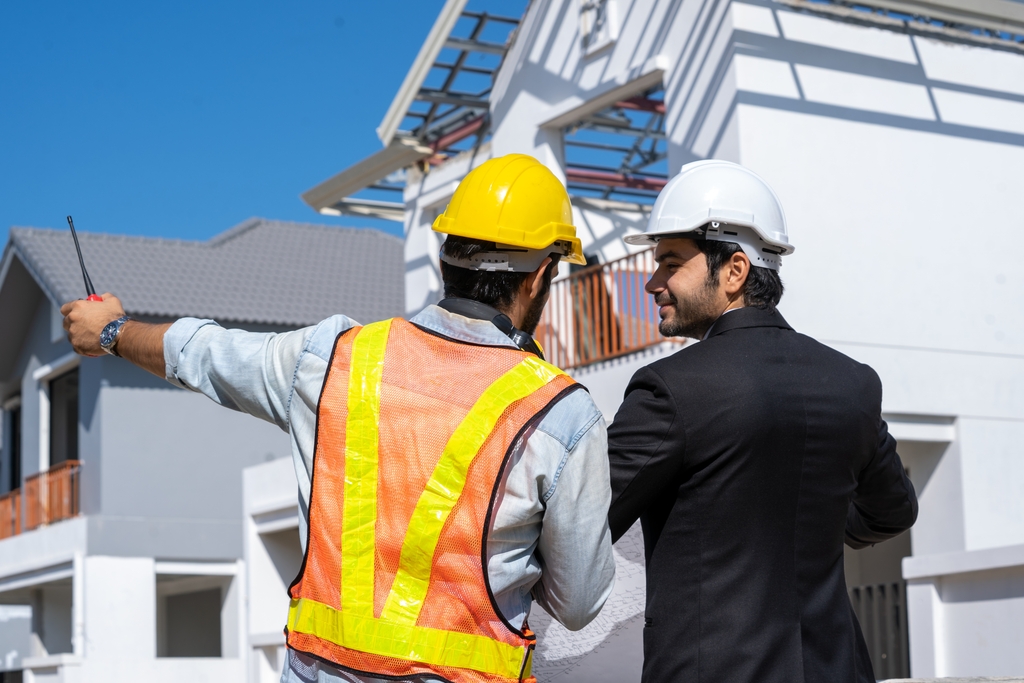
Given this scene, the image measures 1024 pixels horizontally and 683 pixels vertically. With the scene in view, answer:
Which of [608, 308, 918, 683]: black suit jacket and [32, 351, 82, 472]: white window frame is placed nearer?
[608, 308, 918, 683]: black suit jacket

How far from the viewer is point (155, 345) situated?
2420mm

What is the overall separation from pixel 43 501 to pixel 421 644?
67.4ft

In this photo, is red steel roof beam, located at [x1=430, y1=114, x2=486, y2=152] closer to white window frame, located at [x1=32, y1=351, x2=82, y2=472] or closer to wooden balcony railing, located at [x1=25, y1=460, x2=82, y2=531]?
wooden balcony railing, located at [x1=25, y1=460, x2=82, y2=531]

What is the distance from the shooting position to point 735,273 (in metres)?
2.65

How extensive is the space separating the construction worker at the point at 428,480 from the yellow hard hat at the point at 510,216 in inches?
0.7

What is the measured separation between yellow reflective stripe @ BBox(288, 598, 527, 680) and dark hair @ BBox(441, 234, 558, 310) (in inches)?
24.9

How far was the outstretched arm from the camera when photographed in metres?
2.43

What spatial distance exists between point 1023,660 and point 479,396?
20.1 ft

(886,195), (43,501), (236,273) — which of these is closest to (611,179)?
(886,195)

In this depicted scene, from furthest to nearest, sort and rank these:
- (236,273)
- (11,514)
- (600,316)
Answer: (236,273), (11,514), (600,316)

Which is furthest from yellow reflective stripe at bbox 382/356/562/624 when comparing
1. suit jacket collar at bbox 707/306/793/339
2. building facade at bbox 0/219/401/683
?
building facade at bbox 0/219/401/683

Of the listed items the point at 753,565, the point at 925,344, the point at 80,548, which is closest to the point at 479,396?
the point at 753,565

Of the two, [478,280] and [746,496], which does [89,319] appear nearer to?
[478,280]

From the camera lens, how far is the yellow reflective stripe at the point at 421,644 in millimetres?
2123
